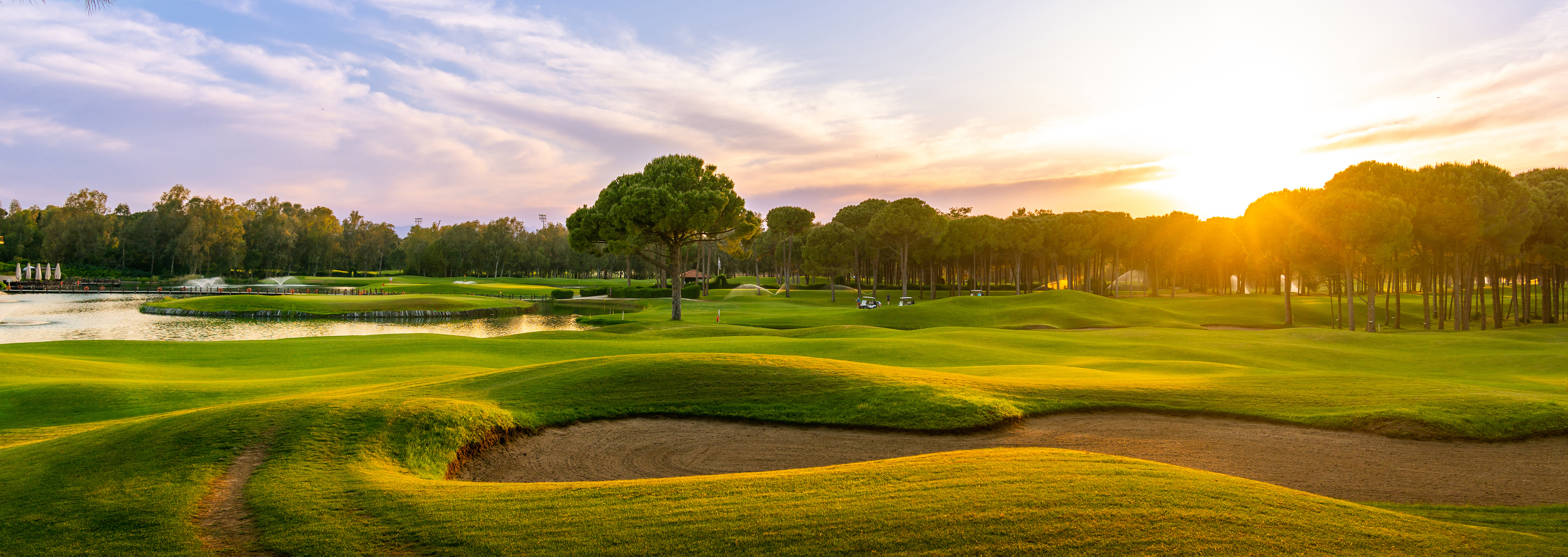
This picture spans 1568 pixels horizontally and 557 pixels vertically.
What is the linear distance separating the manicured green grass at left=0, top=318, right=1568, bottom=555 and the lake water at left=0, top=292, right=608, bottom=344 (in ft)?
66.7

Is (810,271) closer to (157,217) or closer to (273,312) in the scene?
(273,312)

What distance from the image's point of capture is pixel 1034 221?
83.2 meters

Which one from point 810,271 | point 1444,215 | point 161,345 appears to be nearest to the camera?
point 161,345

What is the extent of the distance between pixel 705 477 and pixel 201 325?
5445cm

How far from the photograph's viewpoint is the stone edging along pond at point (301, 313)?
54.5 metres

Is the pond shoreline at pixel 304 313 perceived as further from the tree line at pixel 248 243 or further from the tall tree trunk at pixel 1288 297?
the tree line at pixel 248 243

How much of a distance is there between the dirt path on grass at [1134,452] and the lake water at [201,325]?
1212 inches

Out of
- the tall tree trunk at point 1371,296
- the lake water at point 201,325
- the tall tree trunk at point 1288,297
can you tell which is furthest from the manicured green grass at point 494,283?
the tall tree trunk at point 1371,296

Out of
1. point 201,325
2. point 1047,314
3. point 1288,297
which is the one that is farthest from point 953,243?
point 201,325

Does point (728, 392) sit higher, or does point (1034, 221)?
point (1034, 221)

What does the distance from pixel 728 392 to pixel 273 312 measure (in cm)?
5806

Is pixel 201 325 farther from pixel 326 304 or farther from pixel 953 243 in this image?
pixel 953 243

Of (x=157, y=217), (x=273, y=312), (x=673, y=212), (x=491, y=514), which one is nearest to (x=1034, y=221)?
(x=673, y=212)

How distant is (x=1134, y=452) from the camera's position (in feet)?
35.6
